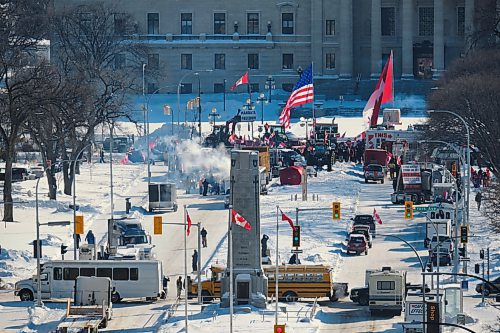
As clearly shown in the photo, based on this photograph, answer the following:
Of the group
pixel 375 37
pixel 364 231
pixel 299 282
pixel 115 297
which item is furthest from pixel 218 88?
pixel 299 282

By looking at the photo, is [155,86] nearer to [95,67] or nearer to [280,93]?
[280,93]

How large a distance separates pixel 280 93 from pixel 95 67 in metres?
35.9

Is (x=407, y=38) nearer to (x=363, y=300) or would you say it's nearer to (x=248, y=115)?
(x=248, y=115)

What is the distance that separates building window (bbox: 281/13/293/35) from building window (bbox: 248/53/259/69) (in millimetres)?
3194

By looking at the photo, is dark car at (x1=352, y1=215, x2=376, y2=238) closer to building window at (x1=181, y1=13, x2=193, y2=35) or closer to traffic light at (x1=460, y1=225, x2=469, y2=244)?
traffic light at (x1=460, y1=225, x2=469, y2=244)

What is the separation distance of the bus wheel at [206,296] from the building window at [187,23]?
105248 millimetres

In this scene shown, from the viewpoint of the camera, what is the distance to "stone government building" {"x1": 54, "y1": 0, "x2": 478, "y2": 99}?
168875 millimetres

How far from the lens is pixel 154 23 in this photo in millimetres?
177375

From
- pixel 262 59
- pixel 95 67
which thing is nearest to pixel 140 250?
pixel 95 67

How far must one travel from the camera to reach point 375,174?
113312mm

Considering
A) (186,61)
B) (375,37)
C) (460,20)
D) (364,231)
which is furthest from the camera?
(186,61)

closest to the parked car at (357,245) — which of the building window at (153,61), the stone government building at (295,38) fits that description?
the stone government building at (295,38)

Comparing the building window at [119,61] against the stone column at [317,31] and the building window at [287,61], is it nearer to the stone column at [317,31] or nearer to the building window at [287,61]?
the building window at [287,61]

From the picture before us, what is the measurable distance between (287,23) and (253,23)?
3.02m
